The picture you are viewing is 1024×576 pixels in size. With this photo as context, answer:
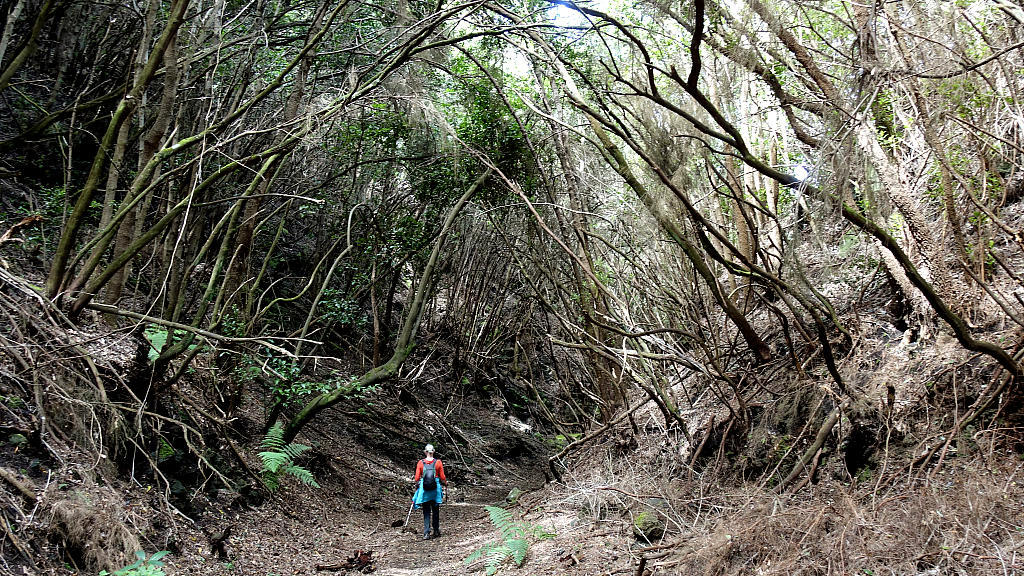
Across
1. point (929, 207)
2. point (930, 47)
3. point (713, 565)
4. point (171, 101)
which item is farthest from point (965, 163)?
point (171, 101)

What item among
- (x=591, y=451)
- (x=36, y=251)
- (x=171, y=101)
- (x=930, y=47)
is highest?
(x=930, y=47)

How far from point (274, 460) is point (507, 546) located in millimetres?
3260

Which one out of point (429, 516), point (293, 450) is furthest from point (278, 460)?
point (429, 516)

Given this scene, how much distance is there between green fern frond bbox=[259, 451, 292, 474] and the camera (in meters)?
7.21

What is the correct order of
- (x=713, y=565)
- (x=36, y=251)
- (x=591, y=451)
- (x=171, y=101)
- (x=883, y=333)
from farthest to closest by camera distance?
(x=591, y=451) < (x=36, y=251) < (x=171, y=101) < (x=883, y=333) < (x=713, y=565)

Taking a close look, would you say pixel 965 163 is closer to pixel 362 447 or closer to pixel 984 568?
pixel 984 568

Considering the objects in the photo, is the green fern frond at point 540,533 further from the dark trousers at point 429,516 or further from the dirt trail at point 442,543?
the dark trousers at point 429,516

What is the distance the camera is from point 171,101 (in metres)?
5.64

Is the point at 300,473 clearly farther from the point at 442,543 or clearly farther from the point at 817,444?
the point at 817,444

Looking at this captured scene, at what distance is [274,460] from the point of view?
289 inches

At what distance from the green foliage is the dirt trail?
85.0 inches

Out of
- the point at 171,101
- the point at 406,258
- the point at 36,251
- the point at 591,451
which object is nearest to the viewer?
the point at 171,101

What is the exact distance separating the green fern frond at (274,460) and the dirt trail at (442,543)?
156 cm

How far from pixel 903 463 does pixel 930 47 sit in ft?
8.98
